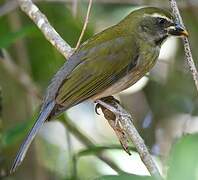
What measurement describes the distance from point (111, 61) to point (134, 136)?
1.14 m

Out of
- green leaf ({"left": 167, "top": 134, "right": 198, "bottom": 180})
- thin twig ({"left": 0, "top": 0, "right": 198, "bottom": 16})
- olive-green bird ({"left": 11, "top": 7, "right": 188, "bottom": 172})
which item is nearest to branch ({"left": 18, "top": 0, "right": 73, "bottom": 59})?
olive-green bird ({"left": 11, "top": 7, "right": 188, "bottom": 172})

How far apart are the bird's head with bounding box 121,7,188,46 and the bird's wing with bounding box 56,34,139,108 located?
0.23 metres

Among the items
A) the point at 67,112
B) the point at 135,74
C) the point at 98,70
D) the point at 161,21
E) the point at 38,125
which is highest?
the point at 38,125

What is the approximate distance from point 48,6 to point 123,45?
1.31 metres

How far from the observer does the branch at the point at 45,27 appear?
312 cm

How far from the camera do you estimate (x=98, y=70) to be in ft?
11.1

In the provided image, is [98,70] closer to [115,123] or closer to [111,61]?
[111,61]

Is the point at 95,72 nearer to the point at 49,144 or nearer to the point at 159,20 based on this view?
the point at 159,20

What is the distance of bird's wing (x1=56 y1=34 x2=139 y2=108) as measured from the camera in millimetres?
3207

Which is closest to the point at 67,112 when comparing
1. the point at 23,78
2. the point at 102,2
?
the point at 23,78

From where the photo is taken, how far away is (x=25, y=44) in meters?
4.47

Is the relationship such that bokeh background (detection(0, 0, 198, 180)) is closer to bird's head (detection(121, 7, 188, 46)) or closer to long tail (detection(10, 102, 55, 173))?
bird's head (detection(121, 7, 188, 46))

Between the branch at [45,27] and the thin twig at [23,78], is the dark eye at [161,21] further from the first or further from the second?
the thin twig at [23,78]

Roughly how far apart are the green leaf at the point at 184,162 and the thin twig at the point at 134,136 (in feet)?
1.38
